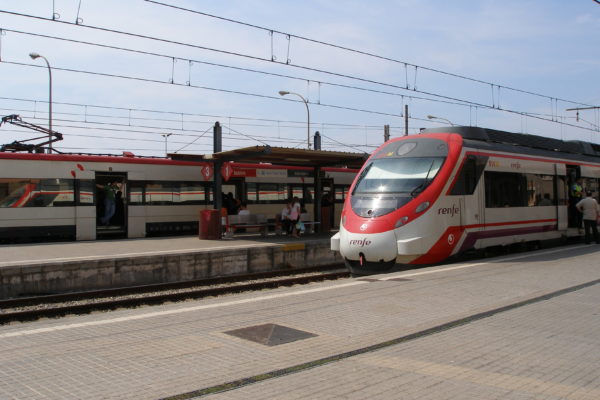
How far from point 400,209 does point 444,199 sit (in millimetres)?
1186

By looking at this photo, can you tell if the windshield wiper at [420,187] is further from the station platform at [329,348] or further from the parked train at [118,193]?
the parked train at [118,193]

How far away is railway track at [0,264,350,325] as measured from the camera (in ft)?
33.3

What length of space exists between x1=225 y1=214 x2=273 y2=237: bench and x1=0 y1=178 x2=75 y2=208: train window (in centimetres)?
535

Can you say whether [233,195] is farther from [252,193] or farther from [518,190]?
[518,190]

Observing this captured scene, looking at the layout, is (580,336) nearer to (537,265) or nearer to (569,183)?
(537,265)

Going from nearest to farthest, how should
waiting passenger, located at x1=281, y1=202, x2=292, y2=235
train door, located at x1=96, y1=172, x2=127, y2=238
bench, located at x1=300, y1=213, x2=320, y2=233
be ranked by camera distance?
train door, located at x1=96, y1=172, x2=127, y2=238
waiting passenger, located at x1=281, y1=202, x2=292, y2=235
bench, located at x1=300, y1=213, x2=320, y2=233

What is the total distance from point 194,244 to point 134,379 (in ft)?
43.5

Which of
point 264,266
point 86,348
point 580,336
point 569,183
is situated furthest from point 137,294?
point 569,183

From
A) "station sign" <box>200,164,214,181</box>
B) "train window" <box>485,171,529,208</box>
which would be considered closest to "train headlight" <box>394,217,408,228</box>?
"train window" <box>485,171,529,208</box>

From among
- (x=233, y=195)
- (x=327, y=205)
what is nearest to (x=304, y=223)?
(x=327, y=205)

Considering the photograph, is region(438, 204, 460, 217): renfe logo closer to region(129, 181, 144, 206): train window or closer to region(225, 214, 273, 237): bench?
region(225, 214, 273, 237): bench

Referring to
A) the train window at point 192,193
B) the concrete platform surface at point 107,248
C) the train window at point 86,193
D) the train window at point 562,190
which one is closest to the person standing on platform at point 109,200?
the train window at point 86,193

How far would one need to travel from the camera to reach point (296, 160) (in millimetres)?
21156

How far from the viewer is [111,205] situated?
20406 mm
